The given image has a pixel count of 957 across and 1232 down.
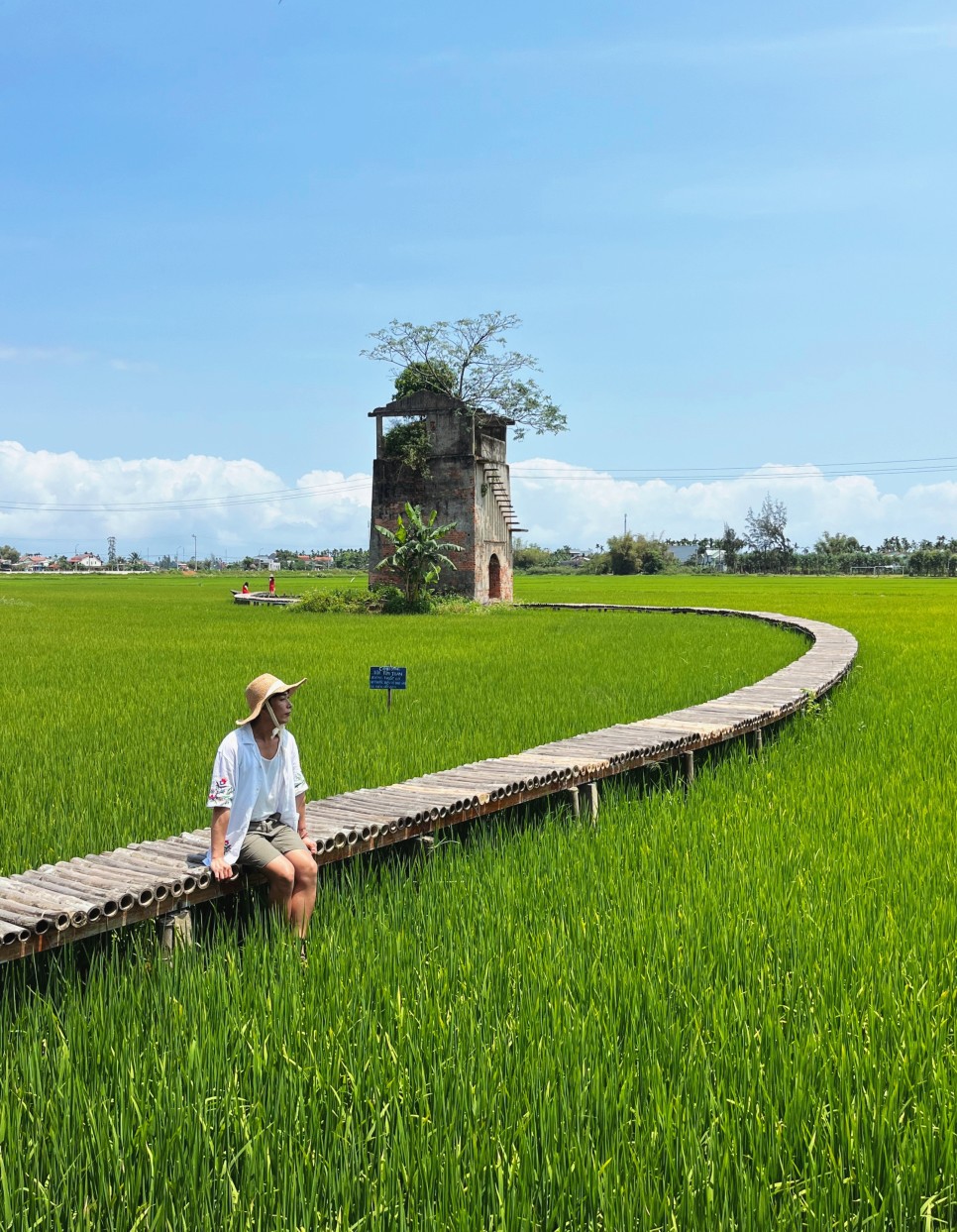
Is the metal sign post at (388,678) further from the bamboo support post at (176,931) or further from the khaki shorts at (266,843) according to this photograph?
the bamboo support post at (176,931)

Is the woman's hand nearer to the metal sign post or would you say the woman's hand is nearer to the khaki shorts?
the khaki shorts

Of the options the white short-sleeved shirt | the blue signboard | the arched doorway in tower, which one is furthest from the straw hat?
the arched doorway in tower

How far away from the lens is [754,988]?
329 cm

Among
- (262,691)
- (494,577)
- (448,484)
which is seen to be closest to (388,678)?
(262,691)

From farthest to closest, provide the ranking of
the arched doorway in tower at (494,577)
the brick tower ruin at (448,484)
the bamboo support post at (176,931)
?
1. the arched doorway in tower at (494,577)
2. the brick tower ruin at (448,484)
3. the bamboo support post at (176,931)

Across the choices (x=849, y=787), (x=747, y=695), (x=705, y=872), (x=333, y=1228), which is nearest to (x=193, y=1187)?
(x=333, y=1228)

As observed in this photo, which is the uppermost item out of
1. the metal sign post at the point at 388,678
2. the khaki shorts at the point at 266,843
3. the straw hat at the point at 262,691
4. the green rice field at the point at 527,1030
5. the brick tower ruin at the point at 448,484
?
the brick tower ruin at the point at 448,484

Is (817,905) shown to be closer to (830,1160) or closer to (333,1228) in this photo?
(830,1160)

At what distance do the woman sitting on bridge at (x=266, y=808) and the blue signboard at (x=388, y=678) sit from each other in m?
4.10

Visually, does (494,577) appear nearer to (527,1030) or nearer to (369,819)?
(369,819)

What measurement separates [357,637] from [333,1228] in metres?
16.5

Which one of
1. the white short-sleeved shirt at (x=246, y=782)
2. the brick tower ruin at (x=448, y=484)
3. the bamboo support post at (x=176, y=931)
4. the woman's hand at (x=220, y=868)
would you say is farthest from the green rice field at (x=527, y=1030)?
the brick tower ruin at (x=448, y=484)

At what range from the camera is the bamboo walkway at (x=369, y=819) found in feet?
11.2

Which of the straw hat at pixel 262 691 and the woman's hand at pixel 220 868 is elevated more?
the straw hat at pixel 262 691
